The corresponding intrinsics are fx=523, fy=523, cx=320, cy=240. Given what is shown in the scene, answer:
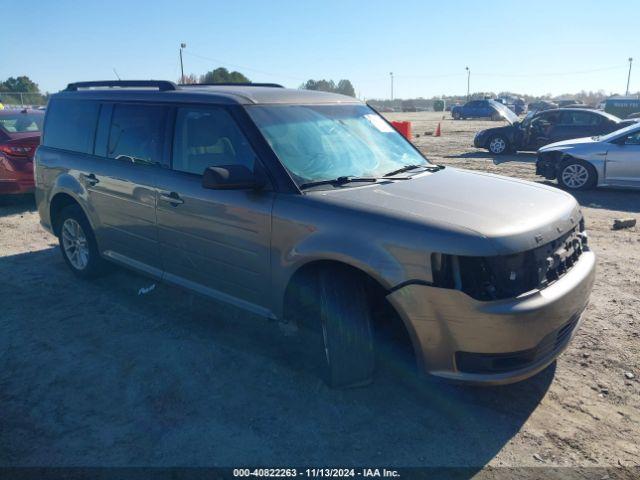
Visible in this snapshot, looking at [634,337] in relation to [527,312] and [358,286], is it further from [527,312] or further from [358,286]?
[358,286]

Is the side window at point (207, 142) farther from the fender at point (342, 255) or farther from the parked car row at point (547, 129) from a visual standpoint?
the parked car row at point (547, 129)

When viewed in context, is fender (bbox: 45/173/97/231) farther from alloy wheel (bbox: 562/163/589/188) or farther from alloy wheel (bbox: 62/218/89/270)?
alloy wheel (bbox: 562/163/589/188)

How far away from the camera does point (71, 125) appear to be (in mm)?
5332

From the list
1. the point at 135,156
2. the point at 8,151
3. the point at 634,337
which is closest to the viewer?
the point at 634,337

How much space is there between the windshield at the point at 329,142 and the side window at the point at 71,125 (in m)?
2.13

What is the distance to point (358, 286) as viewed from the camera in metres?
3.31

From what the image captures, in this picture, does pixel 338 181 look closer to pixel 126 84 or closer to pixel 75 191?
pixel 126 84

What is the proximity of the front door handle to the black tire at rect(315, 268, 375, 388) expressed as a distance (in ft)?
4.53

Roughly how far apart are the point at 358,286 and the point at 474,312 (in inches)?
30.6

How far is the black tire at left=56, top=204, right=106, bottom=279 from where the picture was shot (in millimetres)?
5312

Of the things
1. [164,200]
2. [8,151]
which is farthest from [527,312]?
[8,151]

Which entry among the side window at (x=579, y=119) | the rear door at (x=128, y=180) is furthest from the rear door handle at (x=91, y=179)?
the side window at (x=579, y=119)

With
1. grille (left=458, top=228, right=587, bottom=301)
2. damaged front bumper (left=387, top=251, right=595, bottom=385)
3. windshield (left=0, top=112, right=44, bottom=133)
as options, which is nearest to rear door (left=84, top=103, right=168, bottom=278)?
damaged front bumper (left=387, top=251, right=595, bottom=385)

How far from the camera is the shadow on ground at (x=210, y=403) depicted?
293cm
